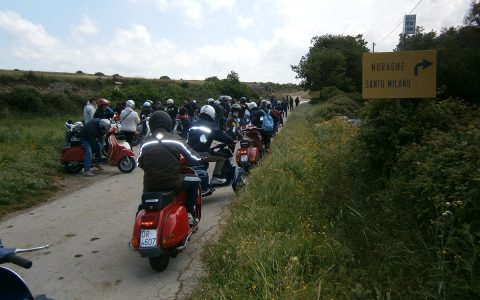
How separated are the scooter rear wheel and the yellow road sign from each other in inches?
150

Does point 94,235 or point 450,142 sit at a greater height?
point 450,142

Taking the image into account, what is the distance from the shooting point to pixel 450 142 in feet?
15.7

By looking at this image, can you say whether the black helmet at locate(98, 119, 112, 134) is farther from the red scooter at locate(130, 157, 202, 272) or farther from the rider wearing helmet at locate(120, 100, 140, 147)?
the red scooter at locate(130, 157, 202, 272)

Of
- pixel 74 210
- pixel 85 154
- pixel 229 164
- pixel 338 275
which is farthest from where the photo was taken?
pixel 85 154

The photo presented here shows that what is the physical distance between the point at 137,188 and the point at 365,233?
608 cm

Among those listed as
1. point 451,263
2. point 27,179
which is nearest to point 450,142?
point 451,263

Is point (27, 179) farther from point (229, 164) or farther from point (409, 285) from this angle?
point (409, 285)

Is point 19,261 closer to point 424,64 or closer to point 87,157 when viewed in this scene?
point 424,64

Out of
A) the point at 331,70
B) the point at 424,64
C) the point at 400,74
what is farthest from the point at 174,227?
the point at 331,70

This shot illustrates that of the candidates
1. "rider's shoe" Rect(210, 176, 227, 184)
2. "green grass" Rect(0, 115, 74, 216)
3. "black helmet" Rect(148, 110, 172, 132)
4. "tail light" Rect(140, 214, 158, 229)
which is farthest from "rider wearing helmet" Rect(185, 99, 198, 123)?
"tail light" Rect(140, 214, 158, 229)

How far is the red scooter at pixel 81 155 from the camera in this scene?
11219 millimetres

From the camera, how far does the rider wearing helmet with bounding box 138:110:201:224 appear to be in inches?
207

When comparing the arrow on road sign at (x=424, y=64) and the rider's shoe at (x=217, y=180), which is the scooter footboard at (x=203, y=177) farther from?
the arrow on road sign at (x=424, y=64)

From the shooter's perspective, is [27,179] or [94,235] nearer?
[94,235]
